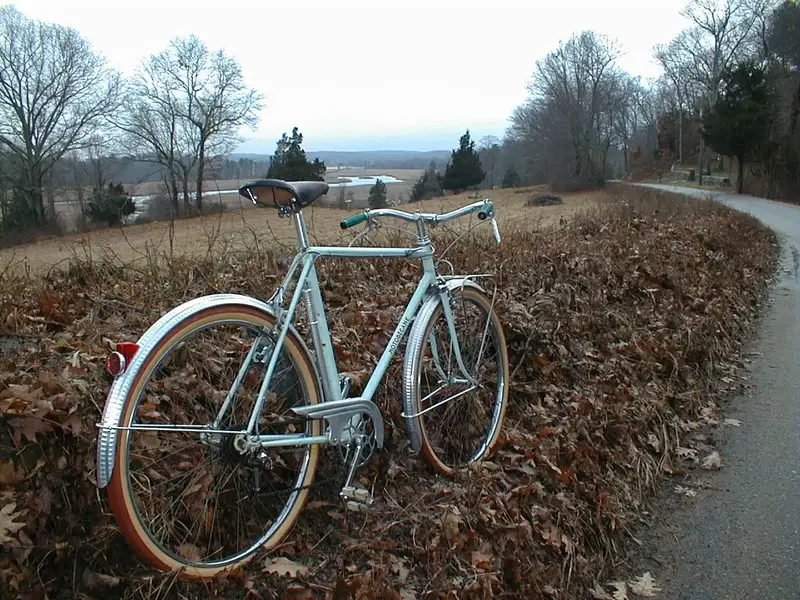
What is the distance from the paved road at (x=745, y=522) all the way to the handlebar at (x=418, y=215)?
1970 millimetres

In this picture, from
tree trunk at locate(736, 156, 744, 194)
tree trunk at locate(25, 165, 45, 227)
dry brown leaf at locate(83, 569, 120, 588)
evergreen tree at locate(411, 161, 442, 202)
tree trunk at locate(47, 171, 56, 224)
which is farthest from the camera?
tree trunk at locate(736, 156, 744, 194)

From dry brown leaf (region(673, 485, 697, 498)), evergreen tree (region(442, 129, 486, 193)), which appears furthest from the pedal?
evergreen tree (region(442, 129, 486, 193))

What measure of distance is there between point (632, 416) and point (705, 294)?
3706 millimetres

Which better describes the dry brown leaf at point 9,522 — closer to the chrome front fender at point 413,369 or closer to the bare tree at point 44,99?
the chrome front fender at point 413,369

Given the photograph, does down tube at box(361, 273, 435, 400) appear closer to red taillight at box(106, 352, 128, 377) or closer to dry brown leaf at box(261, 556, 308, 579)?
dry brown leaf at box(261, 556, 308, 579)

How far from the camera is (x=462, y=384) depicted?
143 inches

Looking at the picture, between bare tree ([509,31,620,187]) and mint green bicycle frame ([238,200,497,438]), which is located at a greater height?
bare tree ([509,31,620,187])

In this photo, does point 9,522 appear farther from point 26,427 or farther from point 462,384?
point 462,384

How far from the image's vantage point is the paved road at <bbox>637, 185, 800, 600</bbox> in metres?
3.08

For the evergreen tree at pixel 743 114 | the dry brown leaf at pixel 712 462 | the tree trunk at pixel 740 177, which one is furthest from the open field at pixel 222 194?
the evergreen tree at pixel 743 114

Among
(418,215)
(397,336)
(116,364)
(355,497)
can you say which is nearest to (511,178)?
(418,215)

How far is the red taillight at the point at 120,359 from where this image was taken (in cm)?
195

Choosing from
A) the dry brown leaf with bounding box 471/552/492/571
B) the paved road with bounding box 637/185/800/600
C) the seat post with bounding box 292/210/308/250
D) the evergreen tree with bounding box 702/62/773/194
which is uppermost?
the evergreen tree with bounding box 702/62/773/194

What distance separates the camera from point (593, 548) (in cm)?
332
